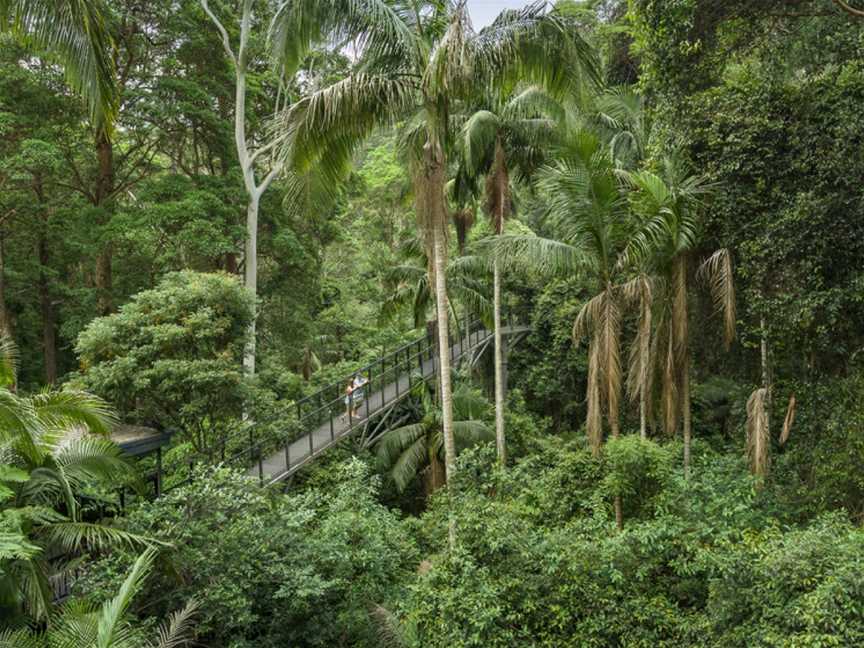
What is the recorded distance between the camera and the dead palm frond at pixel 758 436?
343 inches

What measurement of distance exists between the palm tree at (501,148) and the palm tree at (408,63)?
11.6ft

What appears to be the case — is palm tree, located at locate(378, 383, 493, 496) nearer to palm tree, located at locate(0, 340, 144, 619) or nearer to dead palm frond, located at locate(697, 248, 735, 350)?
dead palm frond, located at locate(697, 248, 735, 350)

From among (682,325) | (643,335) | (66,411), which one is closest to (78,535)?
(66,411)

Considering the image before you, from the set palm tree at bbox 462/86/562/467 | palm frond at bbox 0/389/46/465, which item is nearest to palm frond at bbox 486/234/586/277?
palm tree at bbox 462/86/562/467

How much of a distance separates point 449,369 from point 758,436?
4.71 m

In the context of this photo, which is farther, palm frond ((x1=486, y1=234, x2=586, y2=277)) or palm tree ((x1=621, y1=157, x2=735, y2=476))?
palm frond ((x1=486, y1=234, x2=586, y2=277))

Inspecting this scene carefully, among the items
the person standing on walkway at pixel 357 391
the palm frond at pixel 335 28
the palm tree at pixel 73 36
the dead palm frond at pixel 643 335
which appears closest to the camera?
the palm tree at pixel 73 36

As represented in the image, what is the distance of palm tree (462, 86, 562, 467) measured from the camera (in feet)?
38.7

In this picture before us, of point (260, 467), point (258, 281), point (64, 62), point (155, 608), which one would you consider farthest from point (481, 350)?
point (64, 62)

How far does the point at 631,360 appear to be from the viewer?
11.1 m

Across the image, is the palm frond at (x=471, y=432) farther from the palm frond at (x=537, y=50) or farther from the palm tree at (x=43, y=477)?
the palm frond at (x=537, y=50)

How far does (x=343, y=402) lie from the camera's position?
13734 mm

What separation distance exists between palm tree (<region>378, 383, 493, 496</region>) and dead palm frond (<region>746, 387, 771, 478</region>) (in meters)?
5.90

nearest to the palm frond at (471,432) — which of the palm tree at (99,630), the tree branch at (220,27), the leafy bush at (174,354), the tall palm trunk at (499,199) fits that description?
the tall palm trunk at (499,199)
